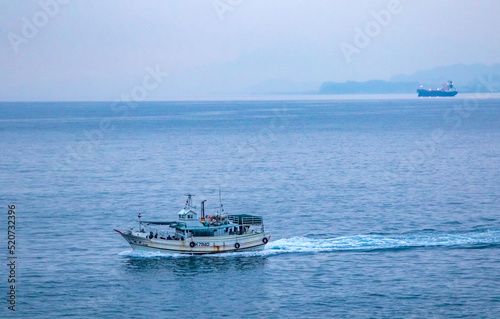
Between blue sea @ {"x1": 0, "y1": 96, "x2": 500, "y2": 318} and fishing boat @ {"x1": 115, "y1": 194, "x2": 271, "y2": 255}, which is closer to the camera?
blue sea @ {"x1": 0, "y1": 96, "x2": 500, "y2": 318}

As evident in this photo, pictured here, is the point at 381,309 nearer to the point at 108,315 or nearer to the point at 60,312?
the point at 108,315

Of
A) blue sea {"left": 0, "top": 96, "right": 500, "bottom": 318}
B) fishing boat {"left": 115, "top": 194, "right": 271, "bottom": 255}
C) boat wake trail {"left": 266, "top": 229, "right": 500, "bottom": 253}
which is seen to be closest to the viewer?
blue sea {"left": 0, "top": 96, "right": 500, "bottom": 318}

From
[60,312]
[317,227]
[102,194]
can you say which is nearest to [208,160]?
[102,194]

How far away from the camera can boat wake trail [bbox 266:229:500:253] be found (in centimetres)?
7894

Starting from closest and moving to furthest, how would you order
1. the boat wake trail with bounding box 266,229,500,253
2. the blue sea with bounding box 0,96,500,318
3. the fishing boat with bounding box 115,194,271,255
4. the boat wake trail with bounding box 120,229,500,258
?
the blue sea with bounding box 0,96,500,318 → the fishing boat with bounding box 115,194,271,255 → the boat wake trail with bounding box 120,229,500,258 → the boat wake trail with bounding box 266,229,500,253

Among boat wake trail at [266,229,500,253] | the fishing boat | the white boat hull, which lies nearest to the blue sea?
boat wake trail at [266,229,500,253]

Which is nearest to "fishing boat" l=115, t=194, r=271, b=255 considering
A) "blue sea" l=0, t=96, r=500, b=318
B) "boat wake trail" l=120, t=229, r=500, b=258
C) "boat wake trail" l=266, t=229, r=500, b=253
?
"boat wake trail" l=120, t=229, r=500, b=258

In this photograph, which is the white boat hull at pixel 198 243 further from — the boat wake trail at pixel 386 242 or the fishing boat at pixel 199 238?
the boat wake trail at pixel 386 242

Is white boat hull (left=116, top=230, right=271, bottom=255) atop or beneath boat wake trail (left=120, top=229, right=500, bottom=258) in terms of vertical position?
atop

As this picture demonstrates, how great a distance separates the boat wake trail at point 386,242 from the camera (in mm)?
78938

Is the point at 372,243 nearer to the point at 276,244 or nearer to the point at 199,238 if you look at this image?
the point at 276,244

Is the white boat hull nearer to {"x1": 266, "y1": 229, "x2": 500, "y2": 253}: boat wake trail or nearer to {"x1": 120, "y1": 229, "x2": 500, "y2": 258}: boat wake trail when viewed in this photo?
{"x1": 120, "y1": 229, "x2": 500, "y2": 258}: boat wake trail

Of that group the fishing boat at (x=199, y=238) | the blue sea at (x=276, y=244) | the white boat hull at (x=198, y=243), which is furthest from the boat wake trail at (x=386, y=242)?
the fishing boat at (x=199, y=238)

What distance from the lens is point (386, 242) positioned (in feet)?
264
